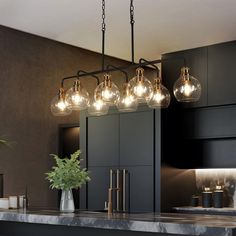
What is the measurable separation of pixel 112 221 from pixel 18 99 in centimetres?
306

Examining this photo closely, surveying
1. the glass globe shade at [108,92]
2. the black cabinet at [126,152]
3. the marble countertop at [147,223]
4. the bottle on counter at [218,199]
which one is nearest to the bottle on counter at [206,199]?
the bottle on counter at [218,199]

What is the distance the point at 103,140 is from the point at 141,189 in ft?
2.64

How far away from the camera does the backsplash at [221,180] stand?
6285 millimetres

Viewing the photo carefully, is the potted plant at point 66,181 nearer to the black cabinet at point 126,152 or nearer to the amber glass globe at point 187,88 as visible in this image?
the amber glass globe at point 187,88

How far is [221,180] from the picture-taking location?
6387mm

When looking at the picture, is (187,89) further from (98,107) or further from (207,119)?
(207,119)

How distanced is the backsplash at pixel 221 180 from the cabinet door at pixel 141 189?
2.86 feet

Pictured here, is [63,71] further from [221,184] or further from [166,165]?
[221,184]

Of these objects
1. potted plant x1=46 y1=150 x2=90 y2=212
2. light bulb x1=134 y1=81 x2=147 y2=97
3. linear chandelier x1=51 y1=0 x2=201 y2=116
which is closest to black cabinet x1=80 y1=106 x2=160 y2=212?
linear chandelier x1=51 y1=0 x2=201 y2=116

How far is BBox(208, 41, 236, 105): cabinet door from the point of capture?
5977 mm

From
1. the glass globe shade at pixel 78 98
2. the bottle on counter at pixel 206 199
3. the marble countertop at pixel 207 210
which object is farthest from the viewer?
the bottle on counter at pixel 206 199

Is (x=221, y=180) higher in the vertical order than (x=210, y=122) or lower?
lower

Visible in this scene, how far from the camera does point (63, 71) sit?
6.64 metres

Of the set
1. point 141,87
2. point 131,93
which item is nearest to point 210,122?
point 131,93
